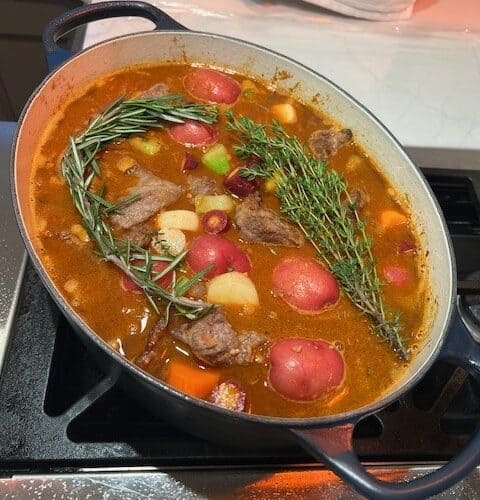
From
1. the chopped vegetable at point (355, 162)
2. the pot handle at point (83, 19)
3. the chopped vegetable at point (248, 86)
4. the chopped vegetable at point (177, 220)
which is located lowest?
the chopped vegetable at point (177, 220)

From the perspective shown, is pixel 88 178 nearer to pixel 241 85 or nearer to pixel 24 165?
pixel 24 165

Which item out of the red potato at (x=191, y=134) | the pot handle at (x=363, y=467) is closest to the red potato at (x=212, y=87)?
the red potato at (x=191, y=134)

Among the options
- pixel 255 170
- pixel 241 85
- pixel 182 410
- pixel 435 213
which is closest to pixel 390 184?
pixel 435 213

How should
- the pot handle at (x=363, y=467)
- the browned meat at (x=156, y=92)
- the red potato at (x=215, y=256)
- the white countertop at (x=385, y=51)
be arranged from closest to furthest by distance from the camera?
the pot handle at (x=363, y=467), the red potato at (x=215, y=256), the browned meat at (x=156, y=92), the white countertop at (x=385, y=51)

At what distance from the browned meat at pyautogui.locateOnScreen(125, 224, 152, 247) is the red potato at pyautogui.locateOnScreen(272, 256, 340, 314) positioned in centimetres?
22

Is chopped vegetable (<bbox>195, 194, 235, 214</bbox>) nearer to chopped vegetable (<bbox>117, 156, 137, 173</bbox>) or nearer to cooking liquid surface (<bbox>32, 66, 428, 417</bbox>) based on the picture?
cooking liquid surface (<bbox>32, 66, 428, 417</bbox>)

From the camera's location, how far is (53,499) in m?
0.97

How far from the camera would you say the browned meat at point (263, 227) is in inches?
43.3

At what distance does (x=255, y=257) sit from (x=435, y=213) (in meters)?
0.35

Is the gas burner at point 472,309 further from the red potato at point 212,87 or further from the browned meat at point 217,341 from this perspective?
the red potato at point 212,87

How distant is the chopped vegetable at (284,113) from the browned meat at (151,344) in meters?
0.57

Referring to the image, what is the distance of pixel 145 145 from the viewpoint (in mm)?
1203

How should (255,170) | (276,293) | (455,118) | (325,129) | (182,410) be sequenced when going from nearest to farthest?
1. (182,410)
2. (276,293)
3. (255,170)
4. (325,129)
5. (455,118)

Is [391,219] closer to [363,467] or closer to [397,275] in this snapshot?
[397,275]
